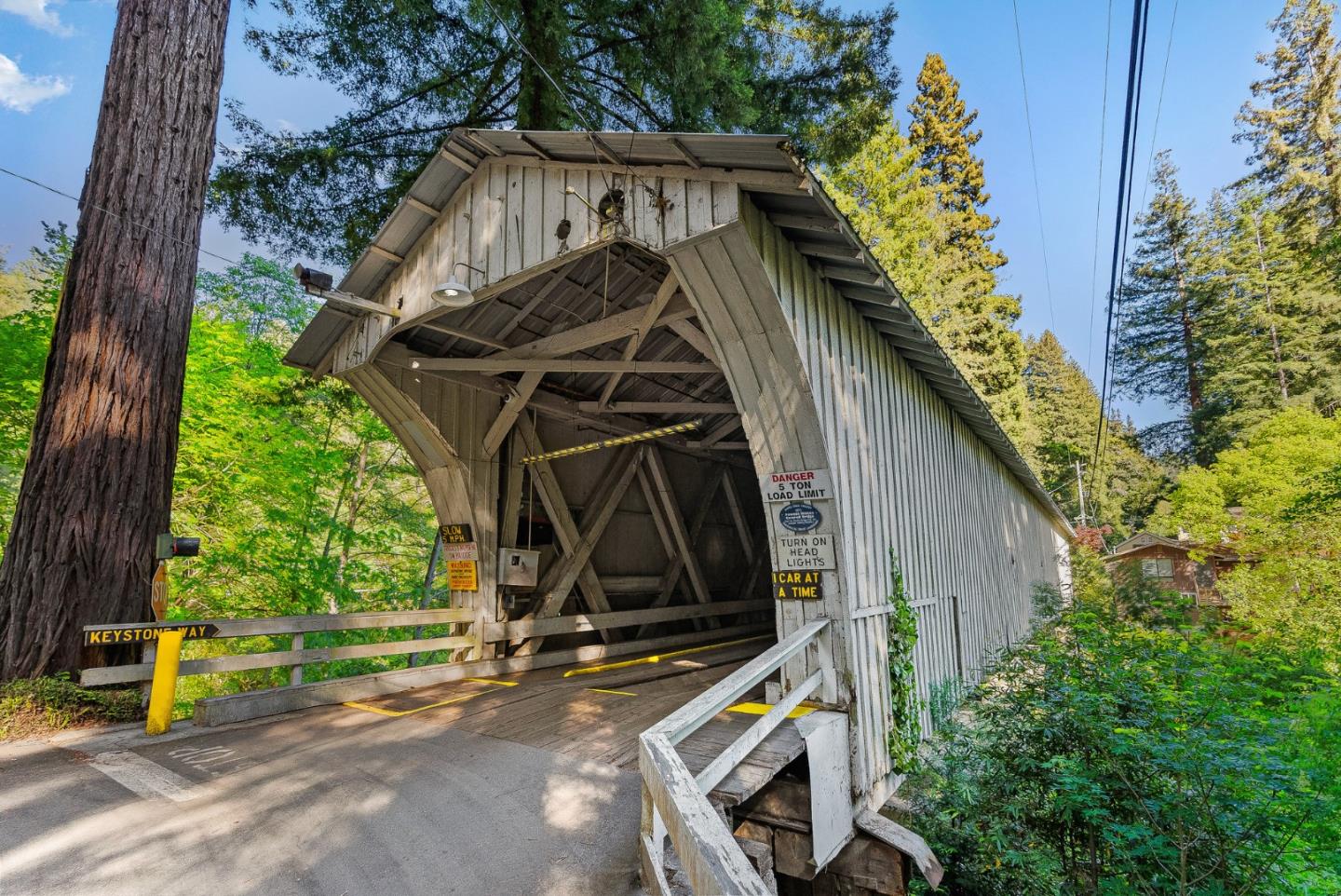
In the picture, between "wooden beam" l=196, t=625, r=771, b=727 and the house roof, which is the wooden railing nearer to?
"wooden beam" l=196, t=625, r=771, b=727

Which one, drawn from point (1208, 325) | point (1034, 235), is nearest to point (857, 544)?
point (1034, 235)

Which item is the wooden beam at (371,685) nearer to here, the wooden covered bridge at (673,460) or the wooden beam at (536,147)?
the wooden covered bridge at (673,460)

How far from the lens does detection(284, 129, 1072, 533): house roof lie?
11.8ft

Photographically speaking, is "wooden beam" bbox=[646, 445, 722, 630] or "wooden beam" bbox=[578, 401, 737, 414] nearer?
"wooden beam" bbox=[578, 401, 737, 414]

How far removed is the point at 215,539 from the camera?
8578 millimetres

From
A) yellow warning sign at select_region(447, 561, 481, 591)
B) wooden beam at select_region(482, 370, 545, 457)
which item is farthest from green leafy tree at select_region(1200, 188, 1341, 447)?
yellow warning sign at select_region(447, 561, 481, 591)

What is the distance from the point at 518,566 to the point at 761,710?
13.4 feet

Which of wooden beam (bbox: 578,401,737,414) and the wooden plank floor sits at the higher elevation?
wooden beam (bbox: 578,401,737,414)

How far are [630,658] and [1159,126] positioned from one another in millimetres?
7955

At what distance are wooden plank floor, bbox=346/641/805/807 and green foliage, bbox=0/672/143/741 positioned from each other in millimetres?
1687

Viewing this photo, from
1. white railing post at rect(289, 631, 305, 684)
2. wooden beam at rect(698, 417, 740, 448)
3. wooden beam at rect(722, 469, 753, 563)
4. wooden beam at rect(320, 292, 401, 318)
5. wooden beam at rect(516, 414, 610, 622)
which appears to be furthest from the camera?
wooden beam at rect(722, 469, 753, 563)

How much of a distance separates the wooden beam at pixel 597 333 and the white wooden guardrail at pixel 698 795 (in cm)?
282

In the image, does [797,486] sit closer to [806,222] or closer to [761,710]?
[761,710]

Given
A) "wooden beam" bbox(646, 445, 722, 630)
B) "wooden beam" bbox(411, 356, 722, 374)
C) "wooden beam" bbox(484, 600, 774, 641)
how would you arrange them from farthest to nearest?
"wooden beam" bbox(646, 445, 722, 630)
"wooden beam" bbox(484, 600, 774, 641)
"wooden beam" bbox(411, 356, 722, 374)
